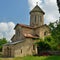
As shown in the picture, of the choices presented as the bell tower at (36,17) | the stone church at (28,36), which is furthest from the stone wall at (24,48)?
the bell tower at (36,17)

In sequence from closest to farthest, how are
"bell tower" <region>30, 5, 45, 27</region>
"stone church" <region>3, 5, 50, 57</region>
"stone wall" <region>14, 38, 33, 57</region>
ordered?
"stone wall" <region>14, 38, 33, 57</region> < "stone church" <region>3, 5, 50, 57</region> < "bell tower" <region>30, 5, 45, 27</region>

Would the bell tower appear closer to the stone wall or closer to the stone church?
the stone church

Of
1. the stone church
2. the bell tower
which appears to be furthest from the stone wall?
the bell tower

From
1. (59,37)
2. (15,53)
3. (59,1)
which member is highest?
(59,1)

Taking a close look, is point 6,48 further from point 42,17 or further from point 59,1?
point 59,1

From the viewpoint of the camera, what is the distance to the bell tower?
5288cm

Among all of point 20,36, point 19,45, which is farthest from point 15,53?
point 20,36

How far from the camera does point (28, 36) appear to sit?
160ft

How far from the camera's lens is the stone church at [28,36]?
154ft

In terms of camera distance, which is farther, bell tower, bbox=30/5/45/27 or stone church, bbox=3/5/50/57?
bell tower, bbox=30/5/45/27

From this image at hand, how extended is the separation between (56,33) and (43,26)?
1678 centimetres

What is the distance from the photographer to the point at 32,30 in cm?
5222

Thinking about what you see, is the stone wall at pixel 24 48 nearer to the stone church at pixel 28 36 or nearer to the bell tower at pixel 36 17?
the stone church at pixel 28 36

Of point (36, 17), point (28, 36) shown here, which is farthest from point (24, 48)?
point (36, 17)
